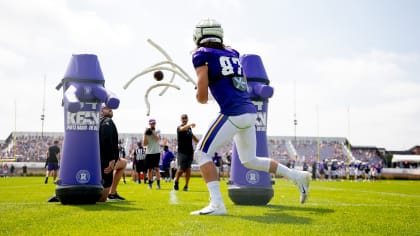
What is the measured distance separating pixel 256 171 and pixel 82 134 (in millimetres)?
2742

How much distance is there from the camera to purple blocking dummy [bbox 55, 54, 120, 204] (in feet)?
22.2

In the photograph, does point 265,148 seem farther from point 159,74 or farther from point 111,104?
point 159,74

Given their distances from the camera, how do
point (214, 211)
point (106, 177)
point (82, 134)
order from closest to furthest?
1. point (214, 211)
2. point (82, 134)
3. point (106, 177)

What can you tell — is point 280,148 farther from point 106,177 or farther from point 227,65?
point 227,65

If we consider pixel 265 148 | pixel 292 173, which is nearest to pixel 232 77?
pixel 292 173

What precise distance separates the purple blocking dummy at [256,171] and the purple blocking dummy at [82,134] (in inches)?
81.6

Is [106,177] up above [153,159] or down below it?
below

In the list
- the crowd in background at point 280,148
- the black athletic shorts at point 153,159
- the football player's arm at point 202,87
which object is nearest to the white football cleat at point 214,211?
the football player's arm at point 202,87

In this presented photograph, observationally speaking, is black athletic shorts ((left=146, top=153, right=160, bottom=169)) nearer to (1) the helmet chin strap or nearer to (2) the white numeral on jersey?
(1) the helmet chin strap

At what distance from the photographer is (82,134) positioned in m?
6.89

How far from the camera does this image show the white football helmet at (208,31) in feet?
17.7

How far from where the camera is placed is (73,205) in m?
6.68

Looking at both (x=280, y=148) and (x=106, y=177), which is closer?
(x=106, y=177)

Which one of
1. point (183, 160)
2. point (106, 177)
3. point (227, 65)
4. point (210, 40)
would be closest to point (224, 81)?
point (227, 65)
